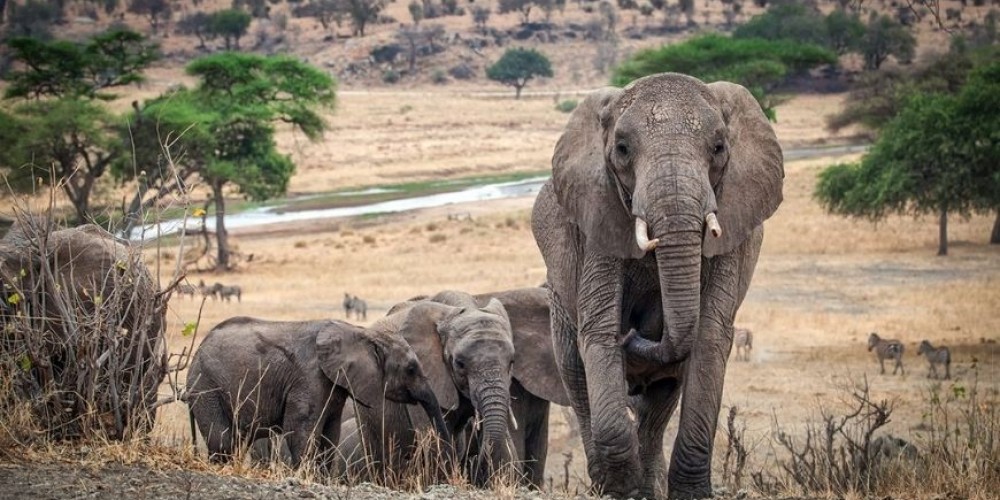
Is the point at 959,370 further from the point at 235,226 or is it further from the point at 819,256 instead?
the point at 235,226

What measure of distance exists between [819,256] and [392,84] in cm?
6022

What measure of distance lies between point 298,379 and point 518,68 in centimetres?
7805

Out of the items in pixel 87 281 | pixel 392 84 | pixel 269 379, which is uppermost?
pixel 87 281

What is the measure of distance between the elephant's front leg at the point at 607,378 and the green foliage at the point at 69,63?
107 feet

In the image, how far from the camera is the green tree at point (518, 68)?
86500 millimetres

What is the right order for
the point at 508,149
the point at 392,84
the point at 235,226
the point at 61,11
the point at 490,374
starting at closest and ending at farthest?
1. the point at 490,374
2. the point at 235,226
3. the point at 508,149
4. the point at 392,84
5. the point at 61,11

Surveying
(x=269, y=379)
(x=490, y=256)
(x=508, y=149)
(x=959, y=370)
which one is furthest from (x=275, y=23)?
(x=269, y=379)

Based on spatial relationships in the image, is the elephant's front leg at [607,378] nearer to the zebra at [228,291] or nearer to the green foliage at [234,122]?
the zebra at [228,291]

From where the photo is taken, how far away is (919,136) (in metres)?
32.0

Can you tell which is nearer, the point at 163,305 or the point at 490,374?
the point at 163,305

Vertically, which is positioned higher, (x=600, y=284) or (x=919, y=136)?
(x=600, y=284)

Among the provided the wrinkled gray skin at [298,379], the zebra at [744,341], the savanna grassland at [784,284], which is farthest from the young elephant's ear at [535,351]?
the zebra at [744,341]

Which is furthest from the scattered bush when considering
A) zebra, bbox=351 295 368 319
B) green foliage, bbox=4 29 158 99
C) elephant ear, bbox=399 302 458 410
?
elephant ear, bbox=399 302 458 410

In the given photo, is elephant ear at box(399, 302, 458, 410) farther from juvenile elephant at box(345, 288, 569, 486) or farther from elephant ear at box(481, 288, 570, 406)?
elephant ear at box(481, 288, 570, 406)
